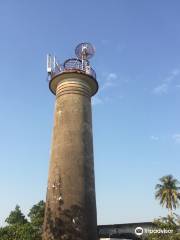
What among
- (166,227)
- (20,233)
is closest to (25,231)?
(20,233)

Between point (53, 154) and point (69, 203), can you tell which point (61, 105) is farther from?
point (69, 203)

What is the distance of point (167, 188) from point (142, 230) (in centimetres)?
2129

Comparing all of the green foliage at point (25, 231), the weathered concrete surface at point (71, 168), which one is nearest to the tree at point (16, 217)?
the green foliage at point (25, 231)

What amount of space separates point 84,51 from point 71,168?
1135 centimetres

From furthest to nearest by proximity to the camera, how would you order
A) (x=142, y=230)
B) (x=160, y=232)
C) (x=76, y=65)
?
(x=142, y=230), (x=160, y=232), (x=76, y=65)

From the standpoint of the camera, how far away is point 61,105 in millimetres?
25453

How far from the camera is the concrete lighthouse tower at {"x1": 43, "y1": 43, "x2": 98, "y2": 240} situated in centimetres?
2152

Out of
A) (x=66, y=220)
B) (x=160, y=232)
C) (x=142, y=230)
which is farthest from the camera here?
(x=142, y=230)

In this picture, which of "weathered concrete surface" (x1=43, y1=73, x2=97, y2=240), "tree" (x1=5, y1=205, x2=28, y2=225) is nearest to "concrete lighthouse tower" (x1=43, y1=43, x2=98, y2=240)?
"weathered concrete surface" (x1=43, y1=73, x2=97, y2=240)

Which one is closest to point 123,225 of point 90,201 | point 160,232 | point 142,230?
point 142,230

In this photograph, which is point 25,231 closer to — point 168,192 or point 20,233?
point 20,233

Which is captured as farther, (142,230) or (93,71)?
(142,230)

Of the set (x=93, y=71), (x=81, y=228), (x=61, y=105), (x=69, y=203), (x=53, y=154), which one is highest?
(x=93, y=71)

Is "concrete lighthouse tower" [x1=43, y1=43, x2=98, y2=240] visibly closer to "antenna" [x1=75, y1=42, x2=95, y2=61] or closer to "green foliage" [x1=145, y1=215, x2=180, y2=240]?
"antenna" [x1=75, y1=42, x2=95, y2=61]
